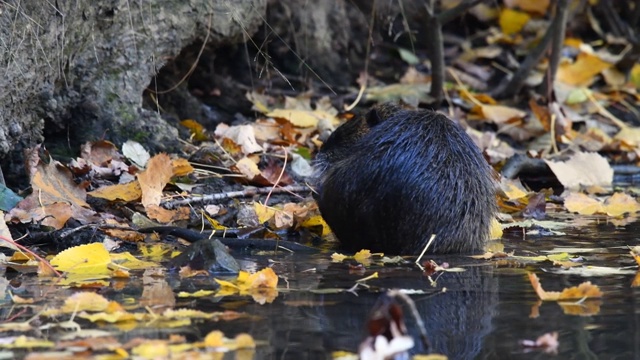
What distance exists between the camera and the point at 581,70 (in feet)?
27.5

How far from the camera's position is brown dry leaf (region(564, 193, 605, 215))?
205 inches

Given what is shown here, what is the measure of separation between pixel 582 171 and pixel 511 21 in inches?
129

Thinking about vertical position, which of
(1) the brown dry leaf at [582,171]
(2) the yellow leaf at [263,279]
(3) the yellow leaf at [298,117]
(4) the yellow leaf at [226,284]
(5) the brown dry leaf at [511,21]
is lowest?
(4) the yellow leaf at [226,284]

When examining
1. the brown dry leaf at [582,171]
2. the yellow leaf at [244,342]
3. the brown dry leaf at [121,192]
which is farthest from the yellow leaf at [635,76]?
the yellow leaf at [244,342]

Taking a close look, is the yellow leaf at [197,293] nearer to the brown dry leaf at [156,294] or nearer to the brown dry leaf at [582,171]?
the brown dry leaf at [156,294]

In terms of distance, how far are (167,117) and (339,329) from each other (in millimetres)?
3629

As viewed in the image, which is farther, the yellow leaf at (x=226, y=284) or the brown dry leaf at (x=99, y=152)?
the brown dry leaf at (x=99, y=152)

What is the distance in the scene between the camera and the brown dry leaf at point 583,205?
205 inches

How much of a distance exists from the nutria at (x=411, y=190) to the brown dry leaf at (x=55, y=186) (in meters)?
1.09

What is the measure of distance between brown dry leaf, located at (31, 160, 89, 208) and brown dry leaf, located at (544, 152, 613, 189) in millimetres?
2936

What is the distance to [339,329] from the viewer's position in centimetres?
264

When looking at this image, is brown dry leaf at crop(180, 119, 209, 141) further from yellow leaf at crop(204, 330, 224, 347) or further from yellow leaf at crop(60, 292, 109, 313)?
yellow leaf at crop(204, 330, 224, 347)

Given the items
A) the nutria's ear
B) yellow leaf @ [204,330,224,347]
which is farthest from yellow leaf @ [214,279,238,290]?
the nutria's ear

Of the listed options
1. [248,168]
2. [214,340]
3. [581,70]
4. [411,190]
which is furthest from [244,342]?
[581,70]
